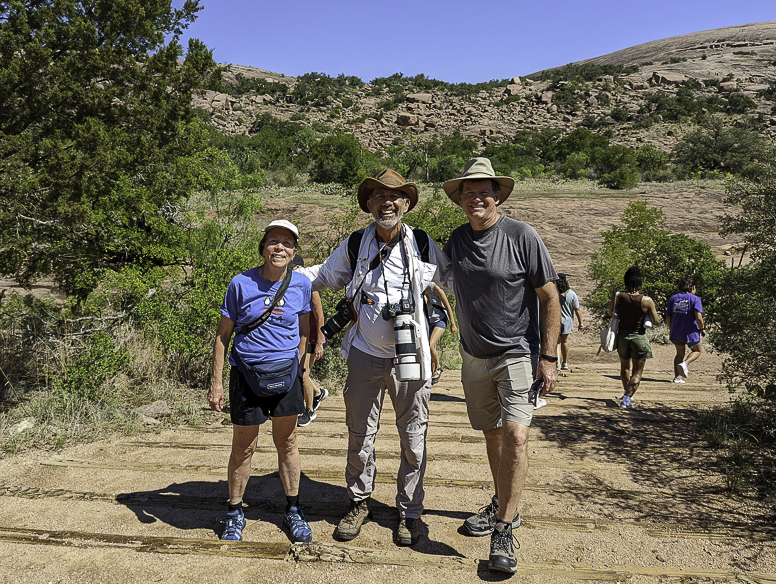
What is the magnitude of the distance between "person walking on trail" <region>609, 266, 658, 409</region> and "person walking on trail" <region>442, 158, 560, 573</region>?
3.72 metres

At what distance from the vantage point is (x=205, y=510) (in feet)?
11.6

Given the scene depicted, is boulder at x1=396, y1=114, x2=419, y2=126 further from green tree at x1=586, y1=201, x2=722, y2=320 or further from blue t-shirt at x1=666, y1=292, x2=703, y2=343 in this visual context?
blue t-shirt at x1=666, y1=292, x2=703, y2=343

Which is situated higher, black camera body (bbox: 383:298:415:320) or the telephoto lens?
black camera body (bbox: 383:298:415:320)

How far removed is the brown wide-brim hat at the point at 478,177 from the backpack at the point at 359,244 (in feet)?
0.90

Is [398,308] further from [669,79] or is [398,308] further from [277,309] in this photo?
[669,79]

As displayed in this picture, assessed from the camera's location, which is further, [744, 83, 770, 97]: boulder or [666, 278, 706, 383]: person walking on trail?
[744, 83, 770, 97]: boulder

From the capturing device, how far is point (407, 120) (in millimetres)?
65062

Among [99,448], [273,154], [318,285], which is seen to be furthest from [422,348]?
[273,154]

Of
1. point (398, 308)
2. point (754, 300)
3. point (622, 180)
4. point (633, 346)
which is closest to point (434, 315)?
point (398, 308)

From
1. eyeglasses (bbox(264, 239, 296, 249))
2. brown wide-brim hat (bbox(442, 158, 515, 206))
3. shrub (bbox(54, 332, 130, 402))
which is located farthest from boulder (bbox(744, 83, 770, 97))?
eyeglasses (bbox(264, 239, 296, 249))

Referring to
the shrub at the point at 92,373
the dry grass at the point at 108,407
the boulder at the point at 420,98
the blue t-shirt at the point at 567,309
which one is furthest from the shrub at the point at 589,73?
the shrub at the point at 92,373

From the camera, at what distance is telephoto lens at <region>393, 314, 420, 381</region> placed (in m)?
2.94

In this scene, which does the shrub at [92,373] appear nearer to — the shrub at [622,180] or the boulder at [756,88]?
the shrub at [622,180]

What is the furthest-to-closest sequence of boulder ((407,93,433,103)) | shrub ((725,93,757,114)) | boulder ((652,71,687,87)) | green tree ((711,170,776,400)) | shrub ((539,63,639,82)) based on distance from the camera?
1. shrub ((539,63,639,82))
2. boulder ((407,93,433,103))
3. boulder ((652,71,687,87))
4. shrub ((725,93,757,114))
5. green tree ((711,170,776,400))
